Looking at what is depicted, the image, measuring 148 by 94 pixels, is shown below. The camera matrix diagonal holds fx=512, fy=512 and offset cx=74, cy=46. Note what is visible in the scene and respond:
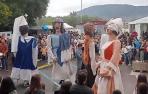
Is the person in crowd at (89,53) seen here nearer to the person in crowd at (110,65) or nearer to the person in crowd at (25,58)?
the person in crowd at (110,65)

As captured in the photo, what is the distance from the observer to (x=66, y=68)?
42.8ft

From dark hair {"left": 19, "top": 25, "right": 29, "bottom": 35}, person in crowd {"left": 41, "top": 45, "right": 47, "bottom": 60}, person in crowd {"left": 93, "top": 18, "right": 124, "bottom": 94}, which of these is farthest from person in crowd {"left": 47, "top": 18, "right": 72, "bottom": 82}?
person in crowd {"left": 41, "top": 45, "right": 47, "bottom": 60}

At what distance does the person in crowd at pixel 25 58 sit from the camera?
13.3 m

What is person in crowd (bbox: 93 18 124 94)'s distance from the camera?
31.1 ft

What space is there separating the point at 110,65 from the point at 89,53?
1.53 m

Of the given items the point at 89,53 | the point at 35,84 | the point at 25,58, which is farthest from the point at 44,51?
the point at 35,84

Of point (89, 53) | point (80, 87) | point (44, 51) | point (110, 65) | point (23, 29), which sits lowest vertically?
point (44, 51)

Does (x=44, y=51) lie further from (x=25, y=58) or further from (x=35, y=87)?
(x=35, y=87)

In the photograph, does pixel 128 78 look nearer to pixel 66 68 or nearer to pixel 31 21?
pixel 66 68

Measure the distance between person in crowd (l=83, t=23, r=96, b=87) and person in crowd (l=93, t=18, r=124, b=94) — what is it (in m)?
1.19

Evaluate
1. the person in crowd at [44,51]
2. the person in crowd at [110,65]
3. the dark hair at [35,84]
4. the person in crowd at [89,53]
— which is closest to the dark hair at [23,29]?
the person in crowd at [89,53]

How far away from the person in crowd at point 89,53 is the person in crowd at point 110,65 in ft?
3.92

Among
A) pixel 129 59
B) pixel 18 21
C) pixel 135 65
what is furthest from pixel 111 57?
pixel 129 59

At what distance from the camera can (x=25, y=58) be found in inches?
530
